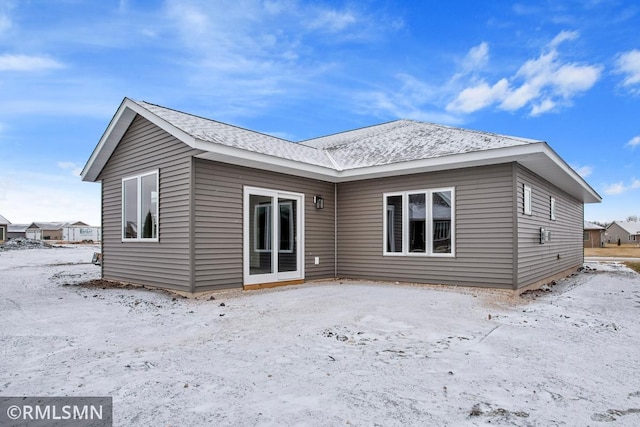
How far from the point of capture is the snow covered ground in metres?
2.38

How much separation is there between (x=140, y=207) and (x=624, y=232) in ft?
201

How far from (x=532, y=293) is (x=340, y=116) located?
13.6 meters

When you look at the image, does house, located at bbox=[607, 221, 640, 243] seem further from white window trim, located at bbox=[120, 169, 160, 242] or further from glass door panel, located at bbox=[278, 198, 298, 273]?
white window trim, located at bbox=[120, 169, 160, 242]

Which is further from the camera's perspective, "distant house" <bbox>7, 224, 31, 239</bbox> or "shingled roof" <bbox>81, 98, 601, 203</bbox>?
"distant house" <bbox>7, 224, 31, 239</bbox>

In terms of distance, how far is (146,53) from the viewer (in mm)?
10844

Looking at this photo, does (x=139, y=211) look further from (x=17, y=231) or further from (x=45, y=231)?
(x=17, y=231)

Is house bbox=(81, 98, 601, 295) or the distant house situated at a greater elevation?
house bbox=(81, 98, 601, 295)

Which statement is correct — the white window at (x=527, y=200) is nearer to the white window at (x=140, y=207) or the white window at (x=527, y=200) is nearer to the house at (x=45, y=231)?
the white window at (x=140, y=207)

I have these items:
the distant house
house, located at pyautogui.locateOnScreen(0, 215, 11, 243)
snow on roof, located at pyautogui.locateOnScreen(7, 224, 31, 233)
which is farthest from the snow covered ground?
snow on roof, located at pyautogui.locateOnScreen(7, 224, 31, 233)

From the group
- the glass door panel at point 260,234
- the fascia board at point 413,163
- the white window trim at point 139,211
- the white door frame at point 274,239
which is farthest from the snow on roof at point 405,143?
the white window trim at point 139,211

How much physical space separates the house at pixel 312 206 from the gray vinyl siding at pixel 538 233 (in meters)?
0.05

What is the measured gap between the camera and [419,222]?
8078 mm

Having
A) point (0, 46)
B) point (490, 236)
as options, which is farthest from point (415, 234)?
point (0, 46)

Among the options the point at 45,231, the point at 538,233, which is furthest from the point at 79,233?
the point at 538,233
